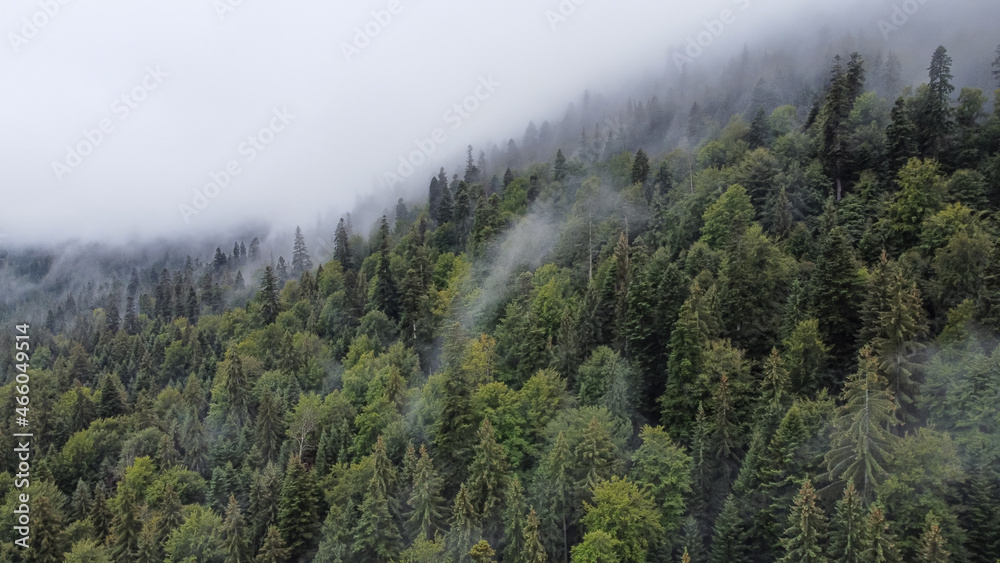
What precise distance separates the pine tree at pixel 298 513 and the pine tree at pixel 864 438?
4462 centimetres

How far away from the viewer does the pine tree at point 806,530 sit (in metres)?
35.9

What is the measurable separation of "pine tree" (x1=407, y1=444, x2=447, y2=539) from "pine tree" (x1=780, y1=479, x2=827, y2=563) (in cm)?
2723

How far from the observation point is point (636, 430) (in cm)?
5856

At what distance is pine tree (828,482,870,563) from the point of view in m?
35.1

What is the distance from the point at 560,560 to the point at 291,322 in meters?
84.6

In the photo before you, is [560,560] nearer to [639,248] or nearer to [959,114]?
[639,248]

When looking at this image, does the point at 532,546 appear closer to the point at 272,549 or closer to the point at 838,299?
the point at 272,549

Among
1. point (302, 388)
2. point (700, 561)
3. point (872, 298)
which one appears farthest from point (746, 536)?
point (302, 388)

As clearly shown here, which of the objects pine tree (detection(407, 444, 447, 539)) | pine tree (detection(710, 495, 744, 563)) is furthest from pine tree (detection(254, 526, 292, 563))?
pine tree (detection(710, 495, 744, 563))

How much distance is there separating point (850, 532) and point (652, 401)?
26.4 m

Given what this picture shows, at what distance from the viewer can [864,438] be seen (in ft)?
124

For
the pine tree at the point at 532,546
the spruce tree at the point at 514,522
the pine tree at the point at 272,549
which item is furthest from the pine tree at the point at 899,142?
the pine tree at the point at 272,549

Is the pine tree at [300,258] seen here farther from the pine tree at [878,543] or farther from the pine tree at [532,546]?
the pine tree at [878,543]

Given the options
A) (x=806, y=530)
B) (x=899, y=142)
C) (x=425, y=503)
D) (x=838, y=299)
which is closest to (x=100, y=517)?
(x=425, y=503)
